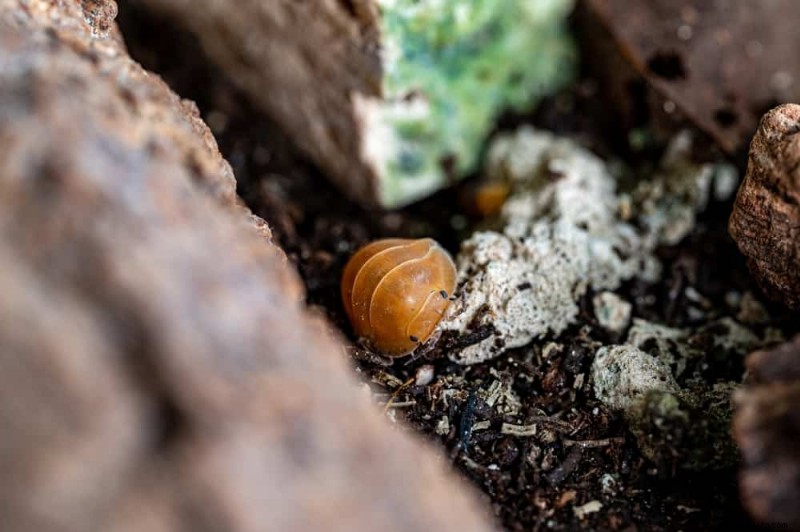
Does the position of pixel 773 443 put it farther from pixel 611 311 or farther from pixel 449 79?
pixel 449 79

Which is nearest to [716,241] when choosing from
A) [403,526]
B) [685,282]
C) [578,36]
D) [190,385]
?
[685,282]

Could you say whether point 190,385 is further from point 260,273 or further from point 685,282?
point 685,282

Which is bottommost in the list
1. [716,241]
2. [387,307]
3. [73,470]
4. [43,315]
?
[387,307]

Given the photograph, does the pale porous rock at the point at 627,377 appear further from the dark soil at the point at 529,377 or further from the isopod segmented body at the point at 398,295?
the isopod segmented body at the point at 398,295

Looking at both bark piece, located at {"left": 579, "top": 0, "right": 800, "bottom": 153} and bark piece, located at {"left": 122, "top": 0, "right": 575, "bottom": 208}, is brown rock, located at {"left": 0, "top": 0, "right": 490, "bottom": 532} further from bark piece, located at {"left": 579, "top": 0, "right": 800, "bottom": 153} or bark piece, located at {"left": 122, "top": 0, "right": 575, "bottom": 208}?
bark piece, located at {"left": 579, "top": 0, "right": 800, "bottom": 153}

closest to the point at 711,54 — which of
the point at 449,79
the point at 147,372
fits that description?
the point at 449,79

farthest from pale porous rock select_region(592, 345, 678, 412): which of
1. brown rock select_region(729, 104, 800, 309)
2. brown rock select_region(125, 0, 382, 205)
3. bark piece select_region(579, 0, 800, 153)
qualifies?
brown rock select_region(125, 0, 382, 205)
